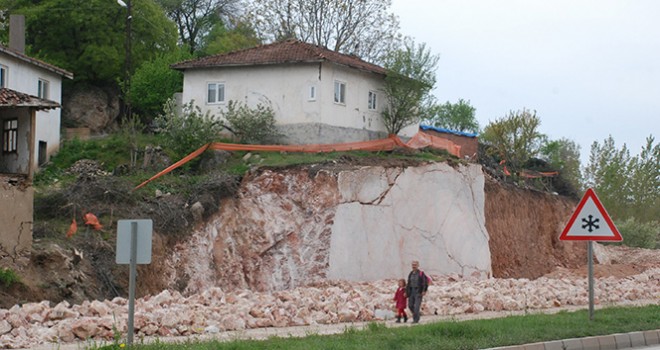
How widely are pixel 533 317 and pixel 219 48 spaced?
42535 mm

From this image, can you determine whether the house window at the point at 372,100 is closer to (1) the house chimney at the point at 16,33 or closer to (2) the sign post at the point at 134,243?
(1) the house chimney at the point at 16,33

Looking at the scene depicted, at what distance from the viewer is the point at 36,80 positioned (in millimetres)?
37844

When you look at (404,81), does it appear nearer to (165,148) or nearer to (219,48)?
(165,148)

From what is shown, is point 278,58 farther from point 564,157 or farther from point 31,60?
point 564,157

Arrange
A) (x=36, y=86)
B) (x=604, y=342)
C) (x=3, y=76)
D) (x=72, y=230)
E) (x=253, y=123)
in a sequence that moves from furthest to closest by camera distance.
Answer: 1. (x=36, y=86)
2. (x=253, y=123)
3. (x=3, y=76)
4. (x=72, y=230)
5. (x=604, y=342)

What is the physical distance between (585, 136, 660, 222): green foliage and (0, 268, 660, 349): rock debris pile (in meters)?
30.7

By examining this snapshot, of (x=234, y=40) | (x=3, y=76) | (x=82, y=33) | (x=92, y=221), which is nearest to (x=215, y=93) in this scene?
(x=3, y=76)

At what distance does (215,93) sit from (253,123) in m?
3.65

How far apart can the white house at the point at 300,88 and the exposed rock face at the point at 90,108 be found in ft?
39.4

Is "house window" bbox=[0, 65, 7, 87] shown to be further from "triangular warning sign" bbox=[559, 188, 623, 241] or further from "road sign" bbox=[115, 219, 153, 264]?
"triangular warning sign" bbox=[559, 188, 623, 241]

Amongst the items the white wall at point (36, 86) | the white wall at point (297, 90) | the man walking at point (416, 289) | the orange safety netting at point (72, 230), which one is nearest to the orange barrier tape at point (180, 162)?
the orange safety netting at point (72, 230)

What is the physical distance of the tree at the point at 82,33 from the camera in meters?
50.0

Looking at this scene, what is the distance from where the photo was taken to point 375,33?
185 ft

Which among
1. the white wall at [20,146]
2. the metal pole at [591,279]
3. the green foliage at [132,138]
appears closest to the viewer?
the metal pole at [591,279]
